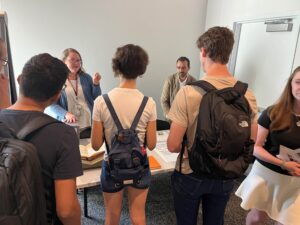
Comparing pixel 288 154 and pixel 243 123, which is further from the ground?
pixel 243 123

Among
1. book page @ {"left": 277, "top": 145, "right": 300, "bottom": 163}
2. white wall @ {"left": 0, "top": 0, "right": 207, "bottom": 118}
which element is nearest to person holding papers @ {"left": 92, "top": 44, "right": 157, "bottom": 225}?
book page @ {"left": 277, "top": 145, "right": 300, "bottom": 163}

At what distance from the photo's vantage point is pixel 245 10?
298 centimetres

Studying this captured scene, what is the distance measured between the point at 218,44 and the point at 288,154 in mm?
822

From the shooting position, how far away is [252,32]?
9.75ft

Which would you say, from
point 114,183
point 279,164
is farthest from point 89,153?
point 279,164

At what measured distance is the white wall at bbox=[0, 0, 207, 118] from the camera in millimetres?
2938

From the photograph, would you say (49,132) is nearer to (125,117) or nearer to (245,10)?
(125,117)

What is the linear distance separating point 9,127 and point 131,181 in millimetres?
699

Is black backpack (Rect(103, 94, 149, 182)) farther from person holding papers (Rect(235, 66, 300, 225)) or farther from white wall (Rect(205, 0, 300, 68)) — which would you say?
white wall (Rect(205, 0, 300, 68))

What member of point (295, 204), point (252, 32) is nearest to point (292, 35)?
point (252, 32)

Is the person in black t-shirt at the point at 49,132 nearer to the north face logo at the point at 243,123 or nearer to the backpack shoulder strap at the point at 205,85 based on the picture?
the backpack shoulder strap at the point at 205,85

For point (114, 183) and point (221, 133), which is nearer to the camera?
point (221, 133)

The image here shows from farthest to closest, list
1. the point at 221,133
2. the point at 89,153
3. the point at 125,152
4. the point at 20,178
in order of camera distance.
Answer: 1. the point at 89,153
2. the point at 125,152
3. the point at 221,133
4. the point at 20,178

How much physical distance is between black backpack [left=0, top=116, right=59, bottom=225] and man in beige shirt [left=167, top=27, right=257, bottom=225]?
60 cm
